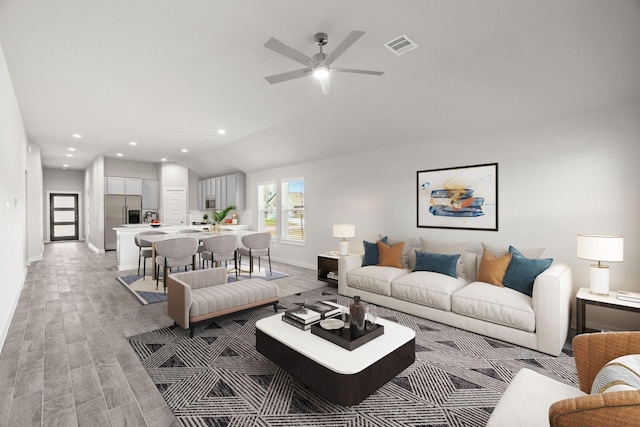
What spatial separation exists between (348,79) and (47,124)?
5.60 meters

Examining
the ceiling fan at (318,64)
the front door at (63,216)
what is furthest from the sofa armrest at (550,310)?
the front door at (63,216)

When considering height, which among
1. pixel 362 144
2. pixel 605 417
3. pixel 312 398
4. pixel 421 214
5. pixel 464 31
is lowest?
pixel 312 398

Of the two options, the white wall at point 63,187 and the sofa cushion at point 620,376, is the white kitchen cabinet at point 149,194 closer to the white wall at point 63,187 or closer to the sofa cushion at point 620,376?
the white wall at point 63,187

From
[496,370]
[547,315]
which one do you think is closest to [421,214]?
[547,315]

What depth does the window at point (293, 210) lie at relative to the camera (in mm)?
6969

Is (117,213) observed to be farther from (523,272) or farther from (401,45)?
(523,272)

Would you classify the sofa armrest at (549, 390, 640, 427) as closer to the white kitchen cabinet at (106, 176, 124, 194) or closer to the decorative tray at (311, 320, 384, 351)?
the decorative tray at (311, 320, 384, 351)

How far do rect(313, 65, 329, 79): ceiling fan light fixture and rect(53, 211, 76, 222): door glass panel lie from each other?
45.1ft

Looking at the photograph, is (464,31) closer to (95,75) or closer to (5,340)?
(95,75)

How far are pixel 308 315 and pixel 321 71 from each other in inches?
82.4

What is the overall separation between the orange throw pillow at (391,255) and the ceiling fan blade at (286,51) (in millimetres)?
2860

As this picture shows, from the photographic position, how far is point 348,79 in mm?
3586

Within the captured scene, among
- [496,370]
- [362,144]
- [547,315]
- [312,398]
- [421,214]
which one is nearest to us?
[312,398]

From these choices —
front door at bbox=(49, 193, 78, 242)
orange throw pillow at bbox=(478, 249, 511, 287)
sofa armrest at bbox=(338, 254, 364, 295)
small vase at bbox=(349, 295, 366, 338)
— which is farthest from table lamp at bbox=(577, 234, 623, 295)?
front door at bbox=(49, 193, 78, 242)
